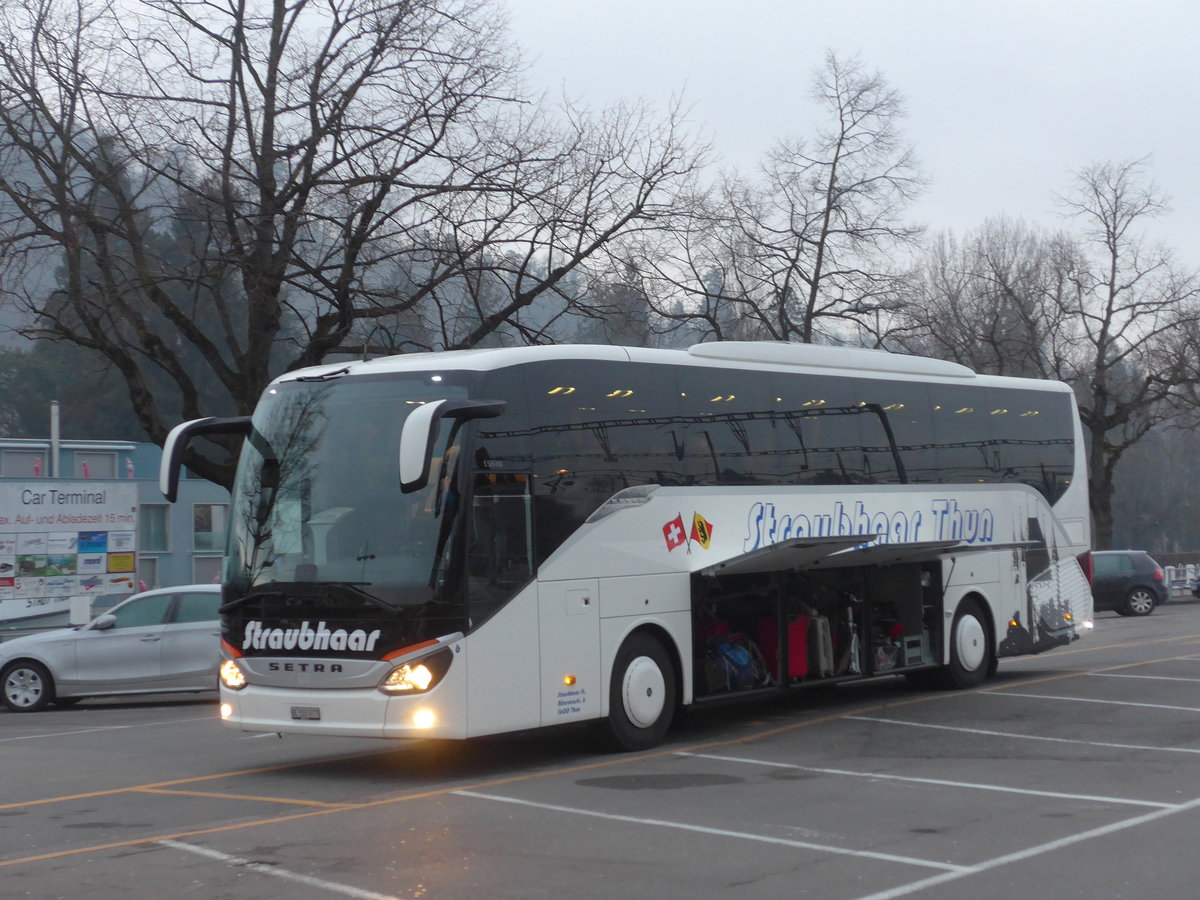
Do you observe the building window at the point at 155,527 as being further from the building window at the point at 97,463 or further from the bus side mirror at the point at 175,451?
the bus side mirror at the point at 175,451

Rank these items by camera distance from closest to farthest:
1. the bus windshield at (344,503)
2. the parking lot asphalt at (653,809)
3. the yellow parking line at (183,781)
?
1. the parking lot asphalt at (653,809)
2. the yellow parking line at (183,781)
3. the bus windshield at (344,503)

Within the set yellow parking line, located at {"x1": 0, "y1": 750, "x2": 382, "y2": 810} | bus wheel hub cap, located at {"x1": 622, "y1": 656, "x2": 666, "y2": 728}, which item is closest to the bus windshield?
yellow parking line, located at {"x1": 0, "y1": 750, "x2": 382, "y2": 810}

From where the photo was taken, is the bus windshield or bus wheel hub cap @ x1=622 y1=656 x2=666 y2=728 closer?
the bus windshield

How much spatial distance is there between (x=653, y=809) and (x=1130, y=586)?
28.3m

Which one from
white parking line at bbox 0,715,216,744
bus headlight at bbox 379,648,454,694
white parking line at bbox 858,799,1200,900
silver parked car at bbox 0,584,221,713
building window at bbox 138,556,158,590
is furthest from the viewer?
building window at bbox 138,556,158,590

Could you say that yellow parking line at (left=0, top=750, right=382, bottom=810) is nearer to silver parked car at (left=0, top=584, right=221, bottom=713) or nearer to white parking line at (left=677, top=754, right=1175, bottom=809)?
white parking line at (left=677, top=754, right=1175, bottom=809)

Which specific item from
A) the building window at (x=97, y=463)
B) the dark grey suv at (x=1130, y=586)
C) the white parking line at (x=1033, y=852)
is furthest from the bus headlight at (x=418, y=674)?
the building window at (x=97, y=463)

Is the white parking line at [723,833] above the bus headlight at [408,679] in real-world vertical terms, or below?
below

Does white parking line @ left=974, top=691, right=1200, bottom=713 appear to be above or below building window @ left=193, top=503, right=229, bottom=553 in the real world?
below

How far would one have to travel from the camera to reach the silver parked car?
17.8 meters

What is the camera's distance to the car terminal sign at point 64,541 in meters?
21.5

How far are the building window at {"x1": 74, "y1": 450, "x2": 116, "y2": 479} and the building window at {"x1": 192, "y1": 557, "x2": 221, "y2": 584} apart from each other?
4026 mm

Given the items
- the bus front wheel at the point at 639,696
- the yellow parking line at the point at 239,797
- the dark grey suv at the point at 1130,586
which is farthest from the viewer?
the dark grey suv at the point at 1130,586

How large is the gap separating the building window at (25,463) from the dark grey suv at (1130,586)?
3065 centimetres
